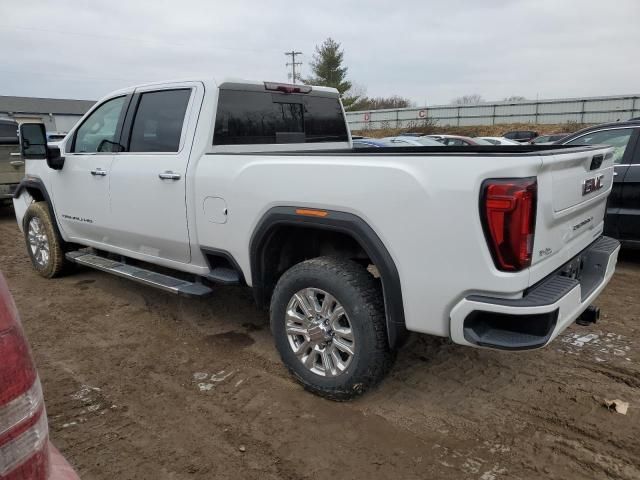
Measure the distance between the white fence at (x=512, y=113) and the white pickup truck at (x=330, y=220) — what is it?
1352 inches

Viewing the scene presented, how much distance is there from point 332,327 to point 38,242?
4.27m

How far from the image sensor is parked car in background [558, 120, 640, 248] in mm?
5520

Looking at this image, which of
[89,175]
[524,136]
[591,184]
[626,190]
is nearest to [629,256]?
[626,190]

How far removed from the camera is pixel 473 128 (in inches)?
1556

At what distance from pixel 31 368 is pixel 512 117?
4194 cm

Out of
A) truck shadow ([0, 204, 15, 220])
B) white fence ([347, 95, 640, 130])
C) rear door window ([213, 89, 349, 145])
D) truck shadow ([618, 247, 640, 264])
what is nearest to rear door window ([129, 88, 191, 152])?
rear door window ([213, 89, 349, 145])

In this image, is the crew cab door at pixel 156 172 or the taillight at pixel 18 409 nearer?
the taillight at pixel 18 409

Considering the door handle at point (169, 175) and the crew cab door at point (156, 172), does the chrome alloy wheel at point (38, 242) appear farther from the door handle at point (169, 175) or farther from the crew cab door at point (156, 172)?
the door handle at point (169, 175)

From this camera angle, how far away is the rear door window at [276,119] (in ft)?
12.5

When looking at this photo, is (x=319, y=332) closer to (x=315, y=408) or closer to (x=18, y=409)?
(x=315, y=408)

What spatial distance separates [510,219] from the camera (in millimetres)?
2262

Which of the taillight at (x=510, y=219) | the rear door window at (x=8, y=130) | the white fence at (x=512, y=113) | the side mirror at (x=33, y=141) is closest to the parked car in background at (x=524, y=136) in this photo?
the white fence at (x=512, y=113)

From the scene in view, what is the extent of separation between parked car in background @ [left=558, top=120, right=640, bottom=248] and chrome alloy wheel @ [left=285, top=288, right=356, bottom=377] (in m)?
4.05

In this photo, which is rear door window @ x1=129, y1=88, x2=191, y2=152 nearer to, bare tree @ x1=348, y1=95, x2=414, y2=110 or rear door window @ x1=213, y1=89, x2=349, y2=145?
rear door window @ x1=213, y1=89, x2=349, y2=145
